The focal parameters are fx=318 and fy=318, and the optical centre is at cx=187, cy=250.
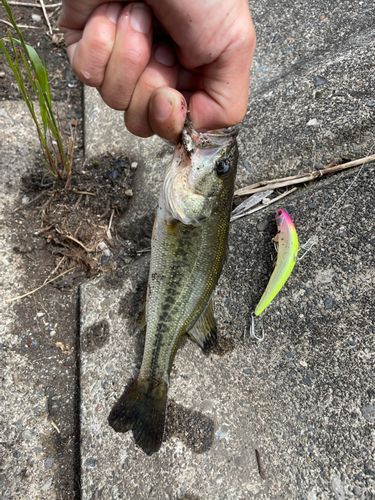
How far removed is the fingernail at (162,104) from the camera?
167 cm

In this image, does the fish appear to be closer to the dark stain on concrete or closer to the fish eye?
the fish eye

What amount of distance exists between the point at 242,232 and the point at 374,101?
4.87ft

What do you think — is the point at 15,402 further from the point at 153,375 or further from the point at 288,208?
the point at 288,208

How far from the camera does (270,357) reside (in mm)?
2123

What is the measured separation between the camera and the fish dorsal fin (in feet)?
7.00

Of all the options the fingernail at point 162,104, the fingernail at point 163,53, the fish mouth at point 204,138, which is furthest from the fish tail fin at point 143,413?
the fingernail at point 163,53

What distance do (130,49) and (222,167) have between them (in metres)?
0.81

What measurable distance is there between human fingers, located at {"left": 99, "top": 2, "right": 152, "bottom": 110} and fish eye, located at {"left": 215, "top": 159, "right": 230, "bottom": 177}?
0.66 metres

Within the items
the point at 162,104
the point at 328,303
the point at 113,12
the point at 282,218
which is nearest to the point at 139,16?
the point at 113,12

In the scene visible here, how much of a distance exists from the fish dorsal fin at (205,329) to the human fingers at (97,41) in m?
1.53

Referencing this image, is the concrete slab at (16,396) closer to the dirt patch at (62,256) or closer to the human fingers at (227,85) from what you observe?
the dirt patch at (62,256)

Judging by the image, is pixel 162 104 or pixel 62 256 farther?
pixel 62 256

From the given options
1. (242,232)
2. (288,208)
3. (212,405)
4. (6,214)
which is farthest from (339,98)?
(6,214)

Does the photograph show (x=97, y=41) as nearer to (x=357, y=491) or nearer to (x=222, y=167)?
(x=222, y=167)
